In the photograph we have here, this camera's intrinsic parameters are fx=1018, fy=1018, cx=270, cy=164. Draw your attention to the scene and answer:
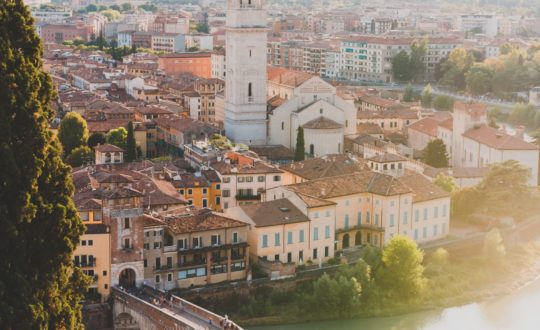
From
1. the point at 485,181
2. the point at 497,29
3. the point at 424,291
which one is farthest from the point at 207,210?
the point at 497,29

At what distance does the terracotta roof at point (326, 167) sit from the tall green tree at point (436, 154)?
3.24 metres

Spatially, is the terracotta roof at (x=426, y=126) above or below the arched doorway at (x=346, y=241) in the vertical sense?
above

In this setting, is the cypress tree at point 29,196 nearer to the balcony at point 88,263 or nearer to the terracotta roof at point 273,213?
the balcony at point 88,263

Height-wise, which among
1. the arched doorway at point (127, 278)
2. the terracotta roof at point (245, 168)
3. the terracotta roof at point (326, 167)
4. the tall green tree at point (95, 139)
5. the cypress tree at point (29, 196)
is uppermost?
the cypress tree at point (29, 196)

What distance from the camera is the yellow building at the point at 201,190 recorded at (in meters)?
17.6

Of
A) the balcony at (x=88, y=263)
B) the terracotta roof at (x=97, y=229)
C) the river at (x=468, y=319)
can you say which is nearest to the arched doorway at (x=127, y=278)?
the balcony at (x=88, y=263)

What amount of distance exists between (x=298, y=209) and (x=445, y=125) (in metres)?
9.05

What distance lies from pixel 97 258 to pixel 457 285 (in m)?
5.76

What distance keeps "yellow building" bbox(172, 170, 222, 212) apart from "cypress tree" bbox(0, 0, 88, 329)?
9.78 metres

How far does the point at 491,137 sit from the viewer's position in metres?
21.5

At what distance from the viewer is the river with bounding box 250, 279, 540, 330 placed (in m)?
14.3

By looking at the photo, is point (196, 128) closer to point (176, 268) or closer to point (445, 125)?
point (445, 125)

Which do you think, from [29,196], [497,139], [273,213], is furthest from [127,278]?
[497,139]

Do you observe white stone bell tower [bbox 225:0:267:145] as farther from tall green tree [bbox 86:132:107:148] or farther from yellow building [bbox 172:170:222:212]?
yellow building [bbox 172:170:222:212]
